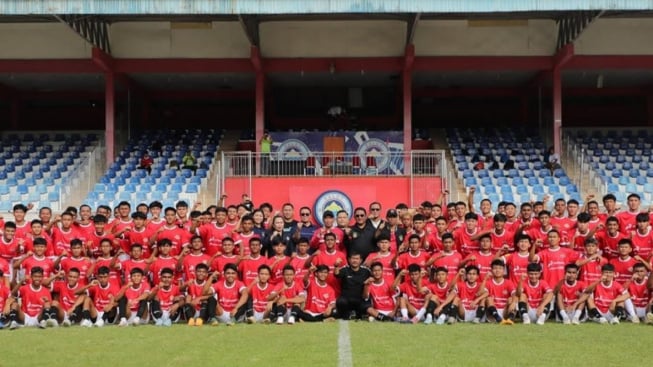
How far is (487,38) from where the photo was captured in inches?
961

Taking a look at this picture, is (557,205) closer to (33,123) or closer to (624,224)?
(624,224)

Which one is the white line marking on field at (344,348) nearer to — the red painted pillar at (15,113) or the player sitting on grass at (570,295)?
the player sitting on grass at (570,295)

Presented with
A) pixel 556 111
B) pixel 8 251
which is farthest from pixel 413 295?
pixel 556 111

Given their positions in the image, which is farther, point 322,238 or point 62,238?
point 62,238

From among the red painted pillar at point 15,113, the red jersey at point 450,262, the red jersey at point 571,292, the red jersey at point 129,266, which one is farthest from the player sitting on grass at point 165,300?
the red painted pillar at point 15,113

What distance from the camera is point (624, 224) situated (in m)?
12.9

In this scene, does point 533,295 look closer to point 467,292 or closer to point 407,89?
point 467,292

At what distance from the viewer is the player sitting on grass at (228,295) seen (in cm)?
1200

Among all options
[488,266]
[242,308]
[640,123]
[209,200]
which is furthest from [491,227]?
[640,123]

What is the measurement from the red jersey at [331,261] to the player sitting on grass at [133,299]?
238 cm

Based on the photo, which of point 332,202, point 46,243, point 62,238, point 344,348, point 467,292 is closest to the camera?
point 344,348

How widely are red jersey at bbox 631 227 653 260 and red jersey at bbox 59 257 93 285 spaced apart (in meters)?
7.57

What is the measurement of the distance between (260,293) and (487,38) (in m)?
14.4

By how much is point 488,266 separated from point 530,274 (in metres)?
0.61
